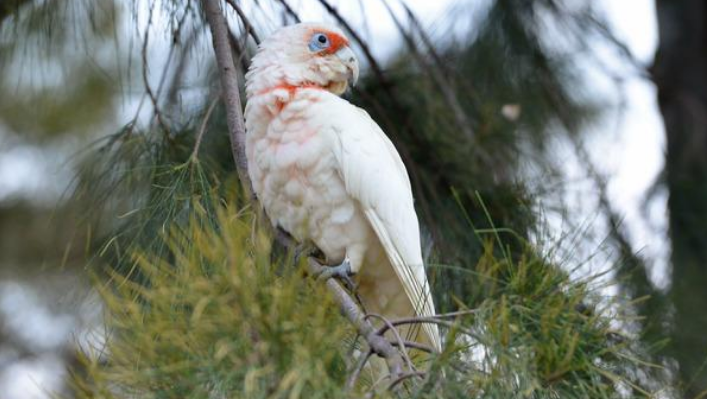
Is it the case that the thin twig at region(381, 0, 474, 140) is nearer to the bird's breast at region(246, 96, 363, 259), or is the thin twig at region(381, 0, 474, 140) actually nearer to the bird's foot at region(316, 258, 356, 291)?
the bird's breast at region(246, 96, 363, 259)

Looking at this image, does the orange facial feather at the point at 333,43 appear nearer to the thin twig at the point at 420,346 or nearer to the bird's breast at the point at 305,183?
the bird's breast at the point at 305,183

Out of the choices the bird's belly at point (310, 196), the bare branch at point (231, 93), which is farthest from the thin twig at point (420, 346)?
the bird's belly at point (310, 196)

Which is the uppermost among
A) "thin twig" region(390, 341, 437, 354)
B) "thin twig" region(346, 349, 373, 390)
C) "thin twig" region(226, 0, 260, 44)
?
"thin twig" region(226, 0, 260, 44)

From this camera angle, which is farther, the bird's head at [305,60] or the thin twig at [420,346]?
the bird's head at [305,60]

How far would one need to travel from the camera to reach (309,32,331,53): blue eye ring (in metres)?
Answer: 2.00

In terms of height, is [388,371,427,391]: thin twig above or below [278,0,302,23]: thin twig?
below

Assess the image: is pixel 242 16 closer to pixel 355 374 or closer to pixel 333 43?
pixel 333 43

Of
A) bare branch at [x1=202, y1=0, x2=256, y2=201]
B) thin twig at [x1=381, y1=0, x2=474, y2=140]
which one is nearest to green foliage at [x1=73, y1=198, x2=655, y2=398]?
bare branch at [x1=202, y1=0, x2=256, y2=201]

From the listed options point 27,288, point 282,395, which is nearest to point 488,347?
point 282,395

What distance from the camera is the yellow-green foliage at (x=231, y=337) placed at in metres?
0.97

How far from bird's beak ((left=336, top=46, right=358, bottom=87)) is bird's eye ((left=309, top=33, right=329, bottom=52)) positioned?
36mm

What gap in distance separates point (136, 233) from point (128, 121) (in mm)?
358

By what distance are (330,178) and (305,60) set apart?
31cm

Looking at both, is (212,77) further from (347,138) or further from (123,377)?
(123,377)
